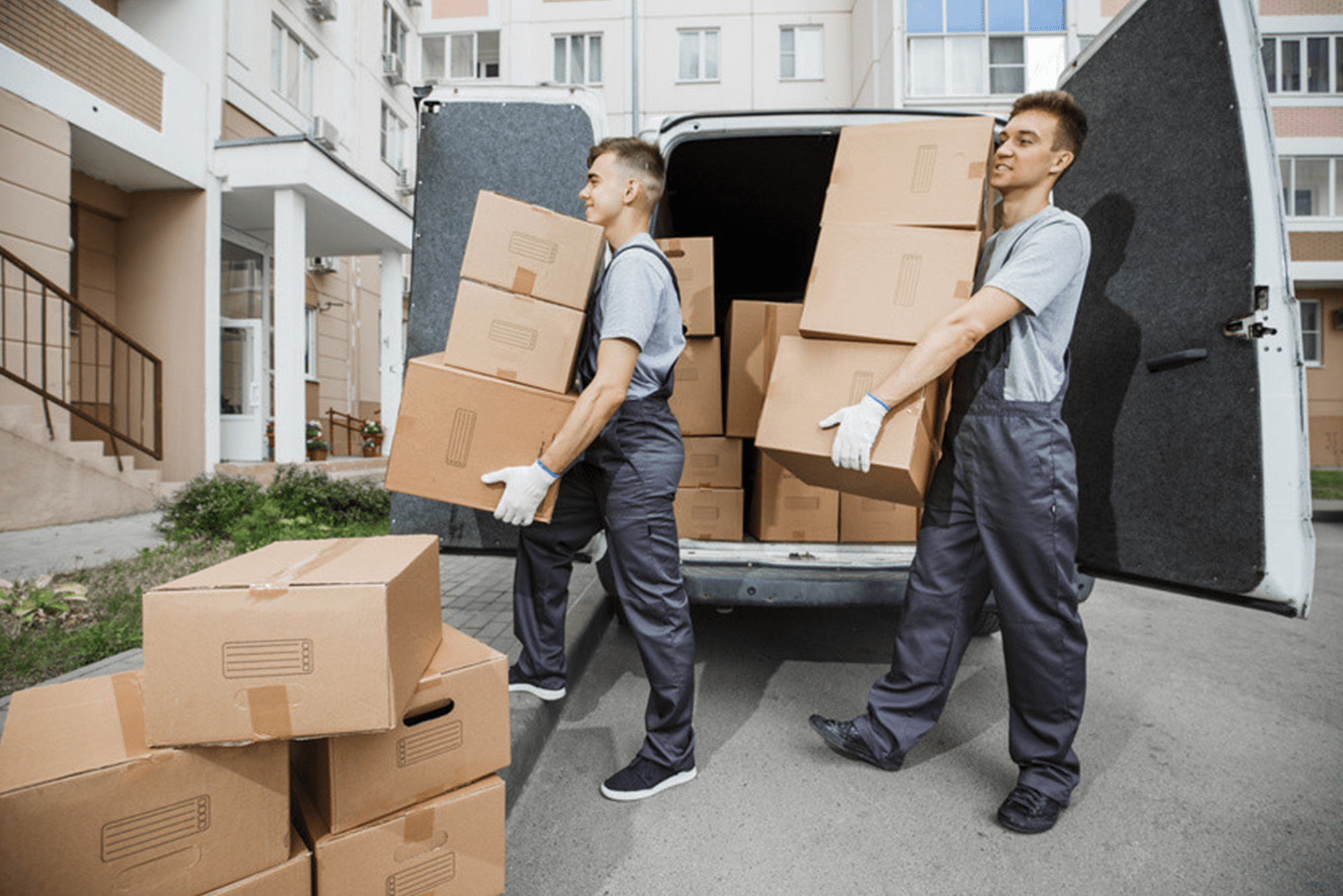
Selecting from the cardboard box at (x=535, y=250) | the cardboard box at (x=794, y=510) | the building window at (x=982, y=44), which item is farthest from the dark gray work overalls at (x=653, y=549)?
the building window at (x=982, y=44)

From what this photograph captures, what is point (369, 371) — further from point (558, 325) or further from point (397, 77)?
point (558, 325)

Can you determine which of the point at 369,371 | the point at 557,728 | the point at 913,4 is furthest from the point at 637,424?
the point at 913,4

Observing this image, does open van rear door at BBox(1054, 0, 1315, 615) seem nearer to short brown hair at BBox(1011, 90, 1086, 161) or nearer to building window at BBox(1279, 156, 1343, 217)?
short brown hair at BBox(1011, 90, 1086, 161)

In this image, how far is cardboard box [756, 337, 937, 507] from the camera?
212 centimetres

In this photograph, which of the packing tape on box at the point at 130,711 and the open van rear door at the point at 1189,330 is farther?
the open van rear door at the point at 1189,330

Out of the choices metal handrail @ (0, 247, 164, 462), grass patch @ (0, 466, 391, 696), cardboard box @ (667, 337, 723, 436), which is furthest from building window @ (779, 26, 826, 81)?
cardboard box @ (667, 337, 723, 436)

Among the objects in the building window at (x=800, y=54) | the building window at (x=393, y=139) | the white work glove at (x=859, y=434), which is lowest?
the white work glove at (x=859, y=434)

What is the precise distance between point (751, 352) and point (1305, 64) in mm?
21875

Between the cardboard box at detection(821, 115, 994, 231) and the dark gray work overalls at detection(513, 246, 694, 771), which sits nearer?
the dark gray work overalls at detection(513, 246, 694, 771)

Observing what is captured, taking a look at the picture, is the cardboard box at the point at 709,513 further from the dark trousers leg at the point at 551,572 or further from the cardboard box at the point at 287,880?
the cardboard box at the point at 287,880

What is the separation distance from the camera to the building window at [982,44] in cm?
1489

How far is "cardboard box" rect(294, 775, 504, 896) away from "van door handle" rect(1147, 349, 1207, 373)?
89.2 inches

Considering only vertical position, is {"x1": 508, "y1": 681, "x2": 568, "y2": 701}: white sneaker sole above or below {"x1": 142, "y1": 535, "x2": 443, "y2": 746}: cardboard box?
below

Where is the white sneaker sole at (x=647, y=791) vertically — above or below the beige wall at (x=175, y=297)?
below
